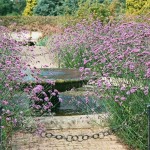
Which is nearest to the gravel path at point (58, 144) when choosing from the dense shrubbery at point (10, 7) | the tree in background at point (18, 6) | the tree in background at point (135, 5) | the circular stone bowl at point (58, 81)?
the circular stone bowl at point (58, 81)

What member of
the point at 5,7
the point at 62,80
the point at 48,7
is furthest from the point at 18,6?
the point at 62,80

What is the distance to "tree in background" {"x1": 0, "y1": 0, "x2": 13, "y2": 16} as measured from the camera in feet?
162

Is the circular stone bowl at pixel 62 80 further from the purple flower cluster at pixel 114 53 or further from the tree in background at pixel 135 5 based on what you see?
the tree in background at pixel 135 5

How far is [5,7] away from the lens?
164ft

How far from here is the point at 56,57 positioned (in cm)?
1426

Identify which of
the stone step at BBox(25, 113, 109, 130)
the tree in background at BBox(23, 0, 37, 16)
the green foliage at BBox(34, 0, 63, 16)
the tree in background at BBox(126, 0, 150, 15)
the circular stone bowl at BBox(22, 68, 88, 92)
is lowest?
the tree in background at BBox(23, 0, 37, 16)

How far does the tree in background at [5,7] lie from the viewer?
49.5 metres

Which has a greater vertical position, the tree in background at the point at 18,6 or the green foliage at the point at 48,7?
the green foliage at the point at 48,7

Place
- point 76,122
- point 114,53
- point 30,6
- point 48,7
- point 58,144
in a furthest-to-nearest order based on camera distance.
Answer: point 30,6 → point 48,7 → point 76,122 → point 114,53 → point 58,144

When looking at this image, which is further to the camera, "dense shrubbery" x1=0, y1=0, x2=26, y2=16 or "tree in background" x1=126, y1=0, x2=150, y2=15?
"dense shrubbery" x1=0, y1=0, x2=26, y2=16

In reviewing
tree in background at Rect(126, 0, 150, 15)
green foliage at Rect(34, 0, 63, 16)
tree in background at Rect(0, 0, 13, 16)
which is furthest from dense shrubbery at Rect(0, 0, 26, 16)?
tree in background at Rect(126, 0, 150, 15)

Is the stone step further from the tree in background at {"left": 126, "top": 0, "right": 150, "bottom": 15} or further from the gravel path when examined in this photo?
the tree in background at {"left": 126, "top": 0, "right": 150, "bottom": 15}

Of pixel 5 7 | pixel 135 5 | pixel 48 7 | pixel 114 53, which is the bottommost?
pixel 5 7

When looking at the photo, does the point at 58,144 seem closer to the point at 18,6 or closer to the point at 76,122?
the point at 76,122
